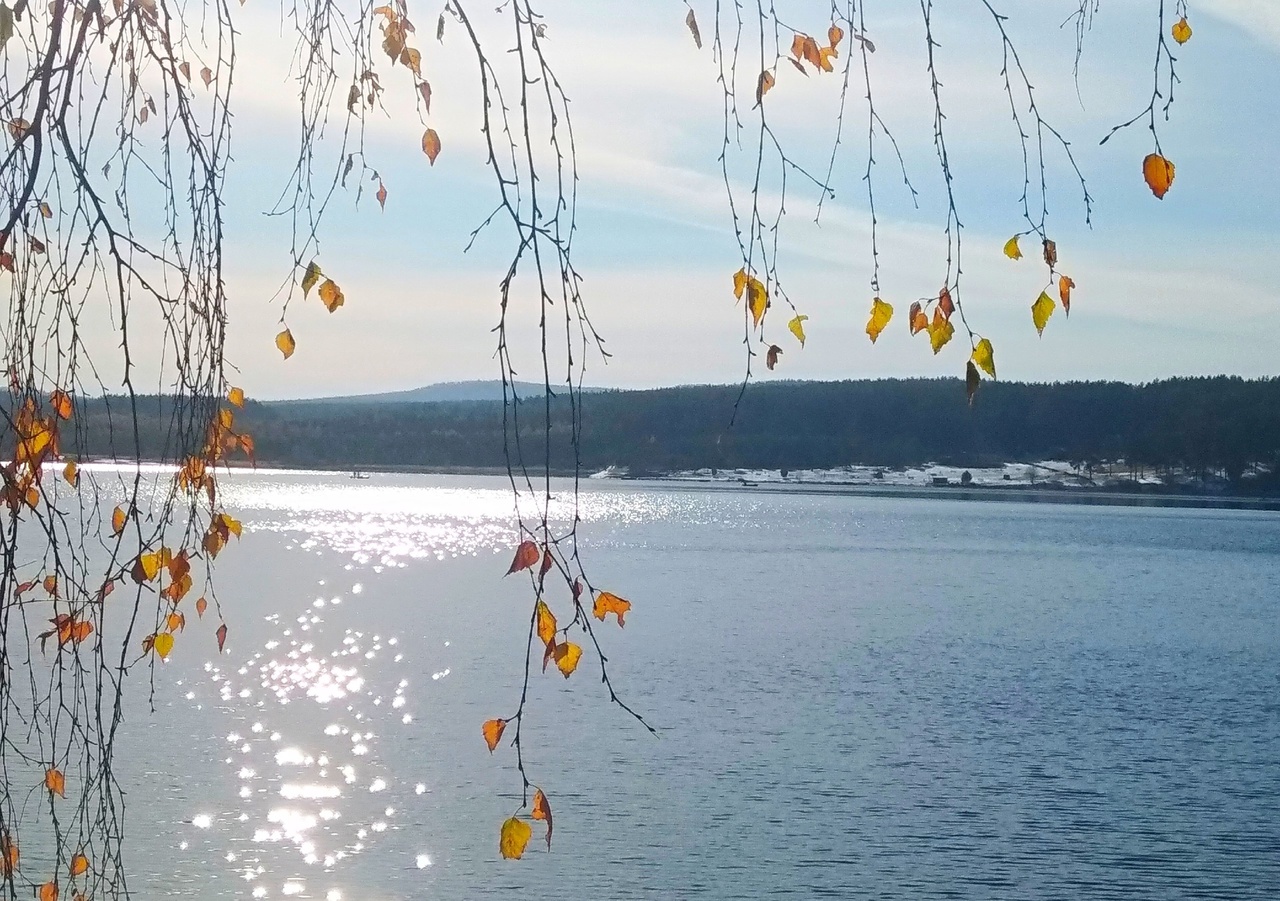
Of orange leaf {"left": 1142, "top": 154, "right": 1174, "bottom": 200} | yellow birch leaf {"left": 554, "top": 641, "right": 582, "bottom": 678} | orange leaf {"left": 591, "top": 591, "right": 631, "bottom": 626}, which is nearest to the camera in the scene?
orange leaf {"left": 1142, "top": 154, "right": 1174, "bottom": 200}

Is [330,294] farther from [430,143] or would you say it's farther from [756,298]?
[756,298]

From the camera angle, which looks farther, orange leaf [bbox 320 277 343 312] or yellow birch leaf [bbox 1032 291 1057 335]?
orange leaf [bbox 320 277 343 312]

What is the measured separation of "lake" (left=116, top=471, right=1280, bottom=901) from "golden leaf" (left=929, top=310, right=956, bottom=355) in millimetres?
10633

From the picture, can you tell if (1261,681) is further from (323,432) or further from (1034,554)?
(323,432)

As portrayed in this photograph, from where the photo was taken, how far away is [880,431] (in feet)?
403

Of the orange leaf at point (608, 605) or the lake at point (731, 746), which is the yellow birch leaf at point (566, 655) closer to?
the orange leaf at point (608, 605)

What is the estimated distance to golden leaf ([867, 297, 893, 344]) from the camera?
7.71ft

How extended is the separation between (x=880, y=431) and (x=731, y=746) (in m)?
108

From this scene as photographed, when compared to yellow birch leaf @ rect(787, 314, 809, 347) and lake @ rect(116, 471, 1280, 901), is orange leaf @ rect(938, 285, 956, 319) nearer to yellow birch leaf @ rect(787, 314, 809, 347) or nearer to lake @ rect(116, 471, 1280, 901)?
yellow birch leaf @ rect(787, 314, 809, 347)

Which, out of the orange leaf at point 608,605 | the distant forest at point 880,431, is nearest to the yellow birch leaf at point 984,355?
the orange leaf at point 608,605

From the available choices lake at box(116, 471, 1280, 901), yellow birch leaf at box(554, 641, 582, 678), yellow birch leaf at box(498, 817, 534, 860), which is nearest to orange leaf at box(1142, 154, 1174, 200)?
yellow birch leaf at box(554, 641, 582, 678)

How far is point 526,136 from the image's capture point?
228cm

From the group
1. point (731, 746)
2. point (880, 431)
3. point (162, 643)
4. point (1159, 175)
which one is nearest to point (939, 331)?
point (1159, 175)

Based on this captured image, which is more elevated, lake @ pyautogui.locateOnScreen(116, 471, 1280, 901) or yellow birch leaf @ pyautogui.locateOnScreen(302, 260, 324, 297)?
yellow birch leaf @ pyautogui.locateOnScreen(302, 260, 324, 297)
